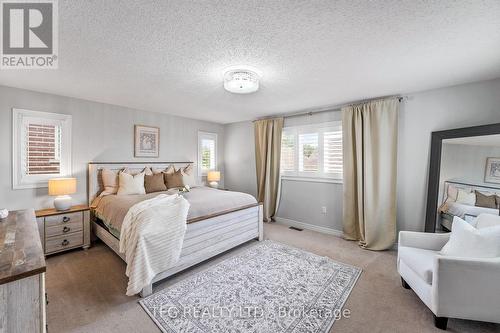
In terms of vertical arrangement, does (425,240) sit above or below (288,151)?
below

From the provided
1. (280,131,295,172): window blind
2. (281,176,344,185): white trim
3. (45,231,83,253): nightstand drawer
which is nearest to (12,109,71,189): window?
(45,231,83,253): nightstand drawer

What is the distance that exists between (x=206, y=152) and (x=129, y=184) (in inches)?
83.7

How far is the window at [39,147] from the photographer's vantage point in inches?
112

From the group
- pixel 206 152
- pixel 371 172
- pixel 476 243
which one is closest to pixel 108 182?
pixel 206 152

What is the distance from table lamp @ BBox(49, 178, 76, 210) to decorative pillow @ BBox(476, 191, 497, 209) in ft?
17.2

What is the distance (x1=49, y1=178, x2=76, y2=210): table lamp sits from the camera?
2846mm

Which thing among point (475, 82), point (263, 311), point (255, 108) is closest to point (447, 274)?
point (263, 311)

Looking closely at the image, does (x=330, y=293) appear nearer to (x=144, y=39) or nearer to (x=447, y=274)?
(x=447, y=274)

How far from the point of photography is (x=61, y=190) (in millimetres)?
2873

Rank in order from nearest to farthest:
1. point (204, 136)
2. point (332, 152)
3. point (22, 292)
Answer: point (22, 292), point (332, 152), point (204, 136)

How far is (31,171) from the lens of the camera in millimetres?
2955

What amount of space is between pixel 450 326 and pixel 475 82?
9.16 feet

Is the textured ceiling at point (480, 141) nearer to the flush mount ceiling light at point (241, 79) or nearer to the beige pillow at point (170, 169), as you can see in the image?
the flush mount ceiling light at point (241, 79)

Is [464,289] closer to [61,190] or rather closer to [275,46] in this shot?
[275,46]
